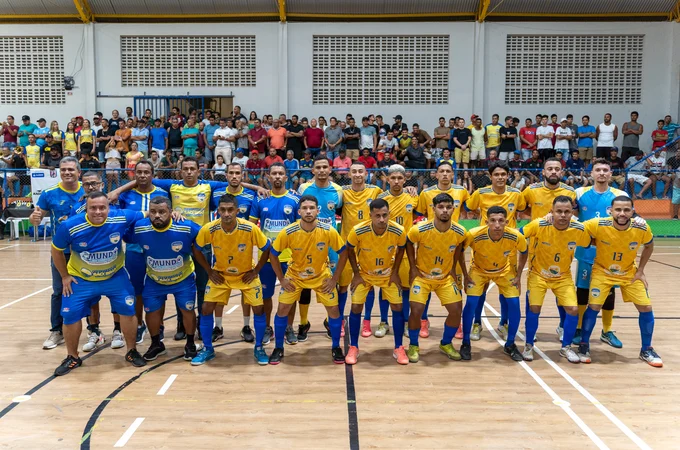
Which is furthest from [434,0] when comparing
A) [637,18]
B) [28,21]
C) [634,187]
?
[28,21]

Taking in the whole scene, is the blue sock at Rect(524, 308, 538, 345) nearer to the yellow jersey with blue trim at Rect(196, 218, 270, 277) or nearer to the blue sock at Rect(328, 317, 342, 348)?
the blue sock at Rect(328, 317, 342, 348)

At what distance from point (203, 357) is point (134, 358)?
0.72 metres

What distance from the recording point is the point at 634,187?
16.1 meters

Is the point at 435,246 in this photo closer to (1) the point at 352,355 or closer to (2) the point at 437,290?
(2) the point at 437,290

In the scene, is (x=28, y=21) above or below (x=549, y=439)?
above

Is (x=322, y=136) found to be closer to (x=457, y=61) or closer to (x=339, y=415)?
(x=457, y=61)

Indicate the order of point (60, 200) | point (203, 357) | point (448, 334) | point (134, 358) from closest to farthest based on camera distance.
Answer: point (134, 358) → point (203, 357) → point (448, 334) → point (60, 200)

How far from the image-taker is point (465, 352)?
263 inches

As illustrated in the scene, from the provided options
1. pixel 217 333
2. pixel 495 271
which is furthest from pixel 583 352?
pixel 217 333

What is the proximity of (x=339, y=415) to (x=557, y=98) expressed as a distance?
1837 cm

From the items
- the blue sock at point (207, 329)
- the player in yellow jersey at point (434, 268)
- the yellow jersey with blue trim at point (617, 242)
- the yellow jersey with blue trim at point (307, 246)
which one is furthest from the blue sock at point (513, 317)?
the blue sock at point (207, 329)

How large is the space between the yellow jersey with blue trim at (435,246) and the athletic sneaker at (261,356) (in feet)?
6.29

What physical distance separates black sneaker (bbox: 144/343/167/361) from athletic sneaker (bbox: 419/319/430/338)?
10.2ft

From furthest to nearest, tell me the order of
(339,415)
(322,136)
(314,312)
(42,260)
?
(322,136)
(42,260)
(314,312)
(339,415)
